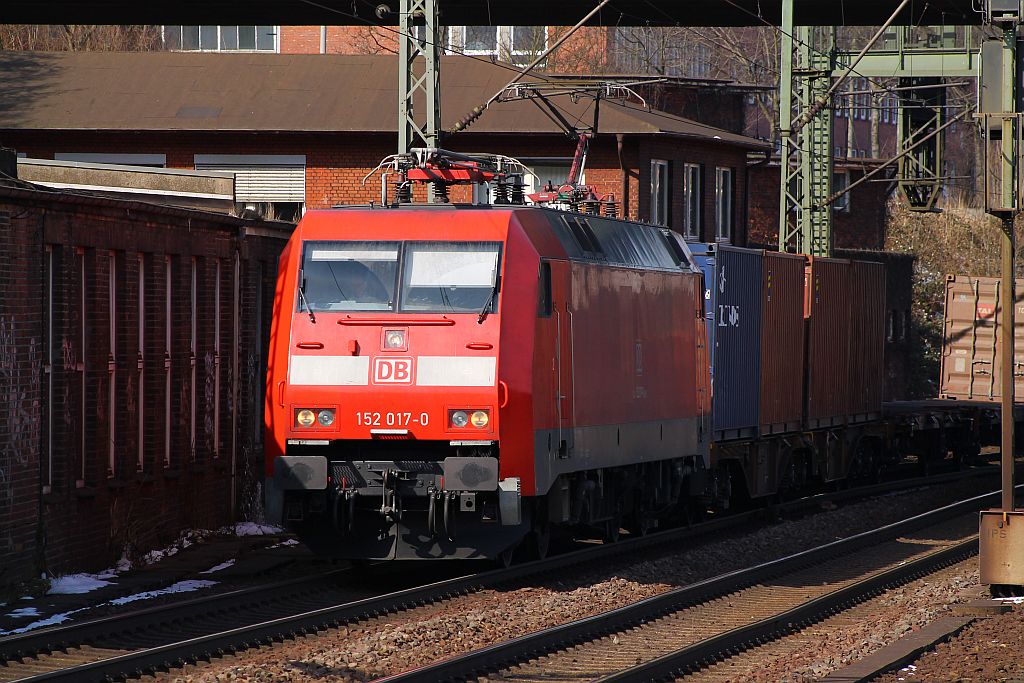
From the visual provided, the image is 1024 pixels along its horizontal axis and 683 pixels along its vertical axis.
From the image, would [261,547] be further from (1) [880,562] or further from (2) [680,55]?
(2) [680,55]

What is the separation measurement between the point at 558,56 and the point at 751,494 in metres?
31.2

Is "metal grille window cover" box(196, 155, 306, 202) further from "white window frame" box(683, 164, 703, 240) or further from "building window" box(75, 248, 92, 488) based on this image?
"building window" box(75, 248, 92, 488)

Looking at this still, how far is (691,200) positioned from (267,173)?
9026 millimetres

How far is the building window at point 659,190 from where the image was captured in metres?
34.0

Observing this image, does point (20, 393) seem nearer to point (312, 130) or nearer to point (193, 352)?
point (193, 352)

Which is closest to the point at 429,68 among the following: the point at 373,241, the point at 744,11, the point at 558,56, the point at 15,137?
the point at 373,241

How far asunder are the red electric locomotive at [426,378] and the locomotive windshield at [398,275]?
12mm

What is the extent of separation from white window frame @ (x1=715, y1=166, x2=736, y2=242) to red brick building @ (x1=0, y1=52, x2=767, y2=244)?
0.74 metres

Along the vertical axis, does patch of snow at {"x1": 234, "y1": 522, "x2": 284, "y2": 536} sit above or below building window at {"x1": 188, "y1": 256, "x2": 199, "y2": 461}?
below

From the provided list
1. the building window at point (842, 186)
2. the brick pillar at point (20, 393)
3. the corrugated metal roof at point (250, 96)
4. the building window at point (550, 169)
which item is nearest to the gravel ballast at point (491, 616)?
the brick pillar at point (20, 393)

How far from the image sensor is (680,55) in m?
71.0

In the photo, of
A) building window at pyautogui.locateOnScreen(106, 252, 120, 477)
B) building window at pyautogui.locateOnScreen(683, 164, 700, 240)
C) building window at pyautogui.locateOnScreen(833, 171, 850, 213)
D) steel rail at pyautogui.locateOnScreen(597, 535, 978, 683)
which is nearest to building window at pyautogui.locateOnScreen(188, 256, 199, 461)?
building window at pyautogui.locateOnScreen(106, 252, 120, 477)

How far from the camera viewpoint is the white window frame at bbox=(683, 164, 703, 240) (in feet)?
115

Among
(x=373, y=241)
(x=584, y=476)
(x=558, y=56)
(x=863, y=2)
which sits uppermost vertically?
(x=558, y=56)
